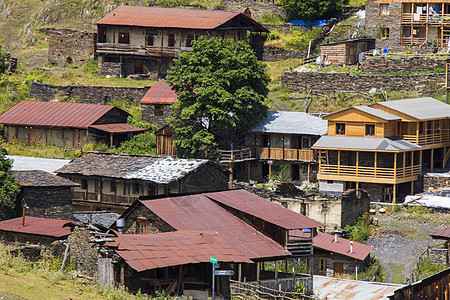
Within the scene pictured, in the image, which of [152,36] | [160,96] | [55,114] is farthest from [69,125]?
[152,36]

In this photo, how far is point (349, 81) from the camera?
70.9 meters

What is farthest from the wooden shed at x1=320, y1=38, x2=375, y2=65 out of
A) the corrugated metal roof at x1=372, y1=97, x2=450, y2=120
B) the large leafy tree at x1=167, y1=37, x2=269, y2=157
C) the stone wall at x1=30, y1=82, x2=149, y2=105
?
the stone wall at x1=30, y1=82, x2=149, y2=105

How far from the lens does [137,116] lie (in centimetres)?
7162

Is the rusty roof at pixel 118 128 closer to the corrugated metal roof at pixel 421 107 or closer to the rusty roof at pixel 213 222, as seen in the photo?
the corrugated metal roof at pixel 421 107

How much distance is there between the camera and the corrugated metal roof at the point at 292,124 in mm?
64875

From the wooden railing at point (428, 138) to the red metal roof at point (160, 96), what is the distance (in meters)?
17.2

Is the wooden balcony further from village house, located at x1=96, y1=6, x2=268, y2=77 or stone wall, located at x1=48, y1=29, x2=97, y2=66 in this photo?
stone wall, located at x1=48, y1=29, x2=97, y2=66

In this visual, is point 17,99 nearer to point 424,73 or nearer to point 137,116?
point 137,116

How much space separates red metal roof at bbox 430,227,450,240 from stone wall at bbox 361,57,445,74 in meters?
22.6

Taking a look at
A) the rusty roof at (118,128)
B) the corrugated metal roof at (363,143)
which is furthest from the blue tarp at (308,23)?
the corrugated metal roof at (363,143)

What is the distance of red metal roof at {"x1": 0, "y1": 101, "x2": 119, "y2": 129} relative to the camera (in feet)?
224

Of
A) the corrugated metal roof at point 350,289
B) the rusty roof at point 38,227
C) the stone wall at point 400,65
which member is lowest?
the corrugated metal roof at point 350,289

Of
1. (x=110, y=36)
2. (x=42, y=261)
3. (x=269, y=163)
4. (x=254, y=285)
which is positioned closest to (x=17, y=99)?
(x=110, y=36)

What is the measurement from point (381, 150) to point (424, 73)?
524 inches
